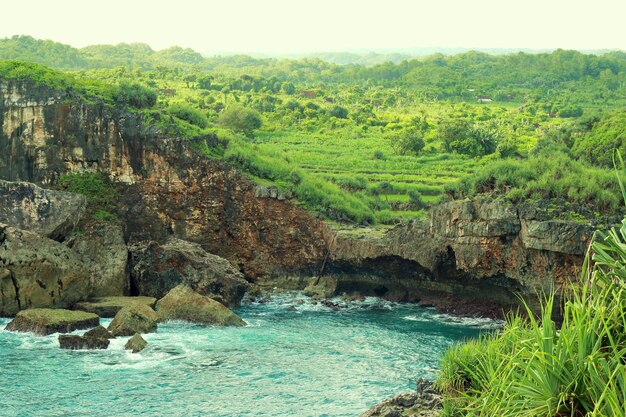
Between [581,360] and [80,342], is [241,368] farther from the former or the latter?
[581,360]

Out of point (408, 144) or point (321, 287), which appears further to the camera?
point (408, 144)

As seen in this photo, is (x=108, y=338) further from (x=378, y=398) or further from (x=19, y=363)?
(x=378, y=398)

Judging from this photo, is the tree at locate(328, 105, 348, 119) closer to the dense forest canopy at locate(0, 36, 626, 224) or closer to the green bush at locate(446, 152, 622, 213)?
the dense forest canopy at locate(0, 36, 626, 224)

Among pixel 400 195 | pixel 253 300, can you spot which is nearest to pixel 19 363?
pixel 253 300

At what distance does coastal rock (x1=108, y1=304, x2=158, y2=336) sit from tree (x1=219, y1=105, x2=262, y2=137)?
38.5 meters

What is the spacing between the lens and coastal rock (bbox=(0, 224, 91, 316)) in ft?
136

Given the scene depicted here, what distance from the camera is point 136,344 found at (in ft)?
118

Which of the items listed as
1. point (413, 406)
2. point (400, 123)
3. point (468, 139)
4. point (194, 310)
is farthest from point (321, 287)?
point (400, 123)

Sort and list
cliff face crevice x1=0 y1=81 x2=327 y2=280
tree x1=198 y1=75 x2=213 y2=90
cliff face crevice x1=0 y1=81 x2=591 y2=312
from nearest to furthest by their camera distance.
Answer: cliff face crevice x1=0 y1=81 x2=591 y2=312 → cliff face crevice x1=0 y1=81 x2=327 y2=280 → tree x1=198 y1=75 x2=213 y2=90

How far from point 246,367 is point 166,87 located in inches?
2509

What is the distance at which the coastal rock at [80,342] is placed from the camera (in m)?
36.0

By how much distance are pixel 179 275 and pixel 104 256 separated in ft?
12.8

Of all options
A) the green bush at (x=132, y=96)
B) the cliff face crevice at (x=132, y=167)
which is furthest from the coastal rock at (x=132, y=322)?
the green bush at (x=132, y=96)

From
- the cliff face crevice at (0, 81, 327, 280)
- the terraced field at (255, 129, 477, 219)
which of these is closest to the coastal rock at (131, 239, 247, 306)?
the cliff face crevice at (0, 81, 327, 280)
